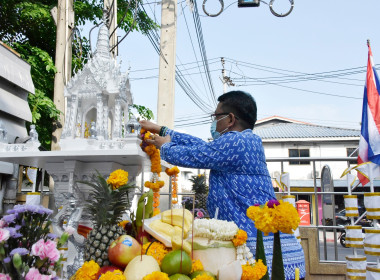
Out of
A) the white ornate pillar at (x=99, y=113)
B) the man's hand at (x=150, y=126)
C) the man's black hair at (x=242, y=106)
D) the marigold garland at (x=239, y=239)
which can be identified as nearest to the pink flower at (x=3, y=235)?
the marigold garland at (x=239, y=239)

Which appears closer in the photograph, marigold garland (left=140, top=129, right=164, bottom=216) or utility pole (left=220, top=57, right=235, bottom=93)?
marigold garland (left=140, top=129, right=164, bottom=216)

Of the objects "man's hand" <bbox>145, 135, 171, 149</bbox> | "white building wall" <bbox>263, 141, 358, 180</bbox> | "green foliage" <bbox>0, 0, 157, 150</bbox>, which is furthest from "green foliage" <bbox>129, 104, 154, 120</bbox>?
"white building wall" <bbox>263, 141, 358, 180</bbox>

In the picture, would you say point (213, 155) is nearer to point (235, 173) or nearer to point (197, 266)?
point (235, 173)

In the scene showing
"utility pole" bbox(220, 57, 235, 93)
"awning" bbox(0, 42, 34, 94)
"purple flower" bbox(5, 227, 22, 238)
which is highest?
"utility pole" bbox(220, 57, 235, 93)

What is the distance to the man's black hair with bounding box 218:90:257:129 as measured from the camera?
2209mm

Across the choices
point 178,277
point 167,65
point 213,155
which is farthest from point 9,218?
point 167,65

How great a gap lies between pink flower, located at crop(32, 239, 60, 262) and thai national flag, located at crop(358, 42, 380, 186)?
4863 millimetres

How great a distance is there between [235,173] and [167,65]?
14.9 ft

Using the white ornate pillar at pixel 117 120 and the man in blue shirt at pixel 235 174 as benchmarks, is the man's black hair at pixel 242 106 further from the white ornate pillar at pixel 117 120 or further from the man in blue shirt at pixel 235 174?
the white ornate pillar at pixel 117 120

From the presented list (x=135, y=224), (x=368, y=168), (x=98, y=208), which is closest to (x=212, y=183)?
(x=135, y=224)

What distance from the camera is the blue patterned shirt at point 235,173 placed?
73.4 inches

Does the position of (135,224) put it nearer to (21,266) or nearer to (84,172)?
(21,266)

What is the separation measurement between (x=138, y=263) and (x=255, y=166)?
3.46 ft

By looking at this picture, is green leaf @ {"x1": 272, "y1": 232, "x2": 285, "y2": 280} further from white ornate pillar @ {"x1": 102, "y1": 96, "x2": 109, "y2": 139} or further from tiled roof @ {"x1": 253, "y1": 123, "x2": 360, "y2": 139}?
tiled roof @ {"x1": 253, "y1": 123, "x2": 360, "y2": 139}
